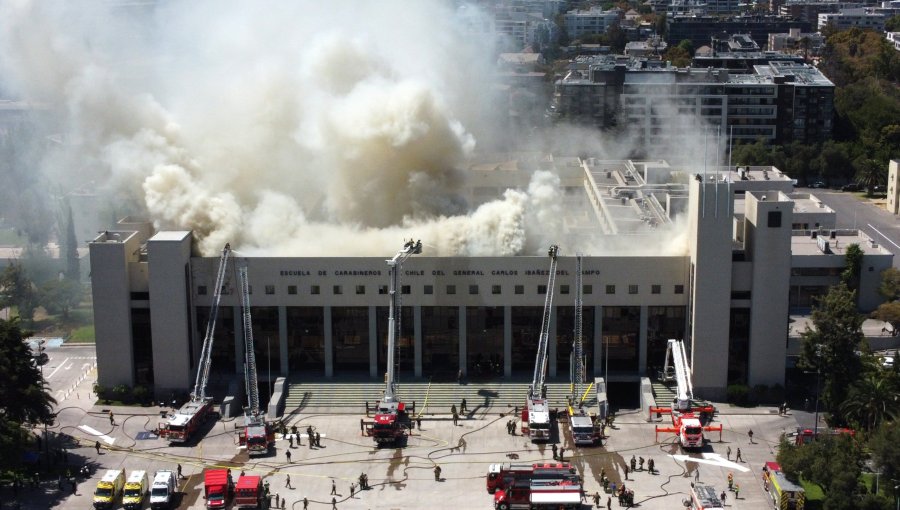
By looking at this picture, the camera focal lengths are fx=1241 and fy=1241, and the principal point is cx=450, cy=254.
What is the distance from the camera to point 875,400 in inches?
2265

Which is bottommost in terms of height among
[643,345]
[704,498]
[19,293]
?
[704,498]

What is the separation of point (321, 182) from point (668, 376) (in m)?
27.6

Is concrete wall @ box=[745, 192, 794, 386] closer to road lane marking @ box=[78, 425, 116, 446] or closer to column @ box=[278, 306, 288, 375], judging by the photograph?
column @ box=[278, 306, 288, 375]

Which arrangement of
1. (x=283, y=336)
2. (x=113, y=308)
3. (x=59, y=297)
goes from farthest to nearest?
1. (x=59, y=297)
2. (x=283, y=336)
3. (x=113, y=308)

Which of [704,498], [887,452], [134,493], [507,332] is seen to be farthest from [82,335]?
[887,452]

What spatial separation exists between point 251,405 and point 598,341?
1870cm

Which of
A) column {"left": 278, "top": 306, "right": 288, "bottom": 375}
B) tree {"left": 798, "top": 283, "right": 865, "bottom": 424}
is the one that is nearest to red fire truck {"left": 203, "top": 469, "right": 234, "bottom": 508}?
column {"left": 278, "top": 306, "right": 288, "bottom": 375}

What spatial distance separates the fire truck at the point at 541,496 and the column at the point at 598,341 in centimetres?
1427

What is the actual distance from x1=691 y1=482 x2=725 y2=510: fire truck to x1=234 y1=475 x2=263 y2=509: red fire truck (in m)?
18.6

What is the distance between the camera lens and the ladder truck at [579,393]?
59812 millimetres

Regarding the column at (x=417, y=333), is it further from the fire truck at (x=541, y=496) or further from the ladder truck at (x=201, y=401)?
the fire truck at (x=541, y=496)

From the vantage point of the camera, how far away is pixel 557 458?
5812cm

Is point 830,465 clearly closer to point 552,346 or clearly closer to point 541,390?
point 541,390

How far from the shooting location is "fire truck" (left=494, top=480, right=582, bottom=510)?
2052 inches
